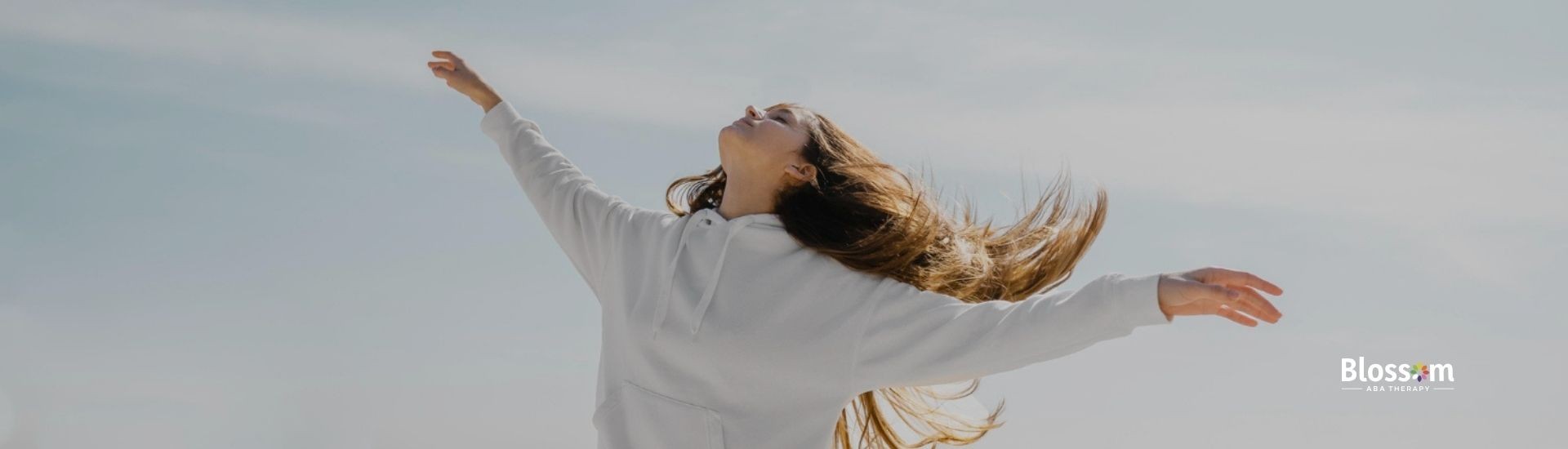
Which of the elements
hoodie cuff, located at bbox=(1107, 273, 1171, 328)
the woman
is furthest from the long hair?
hoodie cuff, located at bbox=(1107, 273, 1171, 328)

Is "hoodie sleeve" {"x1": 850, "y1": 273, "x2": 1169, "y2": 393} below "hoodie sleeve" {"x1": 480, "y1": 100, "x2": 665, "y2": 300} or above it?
below

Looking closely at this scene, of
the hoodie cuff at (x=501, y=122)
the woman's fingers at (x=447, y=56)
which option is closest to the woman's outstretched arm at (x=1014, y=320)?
the hoodie cuff at (x=501, y=122)

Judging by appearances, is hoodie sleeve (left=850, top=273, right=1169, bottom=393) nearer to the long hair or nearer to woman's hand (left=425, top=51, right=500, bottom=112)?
the long hair

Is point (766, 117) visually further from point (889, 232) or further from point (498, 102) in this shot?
point (498, 102)

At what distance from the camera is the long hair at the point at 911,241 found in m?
3.11

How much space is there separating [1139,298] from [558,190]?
161 centimetres

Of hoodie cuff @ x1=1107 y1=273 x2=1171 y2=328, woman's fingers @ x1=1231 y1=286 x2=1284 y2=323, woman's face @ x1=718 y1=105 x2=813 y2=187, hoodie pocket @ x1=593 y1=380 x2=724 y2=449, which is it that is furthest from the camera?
woman's face @ x1=718 y1=105 x2=813 y2=187

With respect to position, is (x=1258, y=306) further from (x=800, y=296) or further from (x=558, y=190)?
(x=558, y=190)

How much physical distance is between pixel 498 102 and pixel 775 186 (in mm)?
915

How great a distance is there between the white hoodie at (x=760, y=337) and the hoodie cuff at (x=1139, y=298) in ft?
0.56

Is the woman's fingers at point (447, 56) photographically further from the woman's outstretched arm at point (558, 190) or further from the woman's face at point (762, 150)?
the woman's face at point (762, 150)

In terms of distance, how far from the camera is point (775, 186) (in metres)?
3.24

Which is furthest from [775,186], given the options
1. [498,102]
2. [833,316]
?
[498,102]

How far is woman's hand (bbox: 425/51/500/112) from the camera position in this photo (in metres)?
3.67
